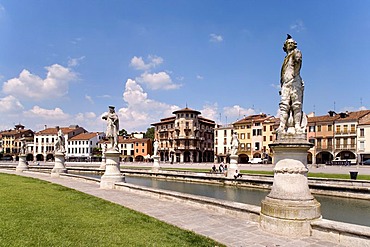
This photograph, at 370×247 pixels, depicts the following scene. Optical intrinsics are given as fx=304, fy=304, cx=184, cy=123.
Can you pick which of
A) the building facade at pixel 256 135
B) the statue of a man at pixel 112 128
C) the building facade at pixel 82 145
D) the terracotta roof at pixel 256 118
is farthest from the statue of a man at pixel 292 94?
the building facade at pixel 82 145

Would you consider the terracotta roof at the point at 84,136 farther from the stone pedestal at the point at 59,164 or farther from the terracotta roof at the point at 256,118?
the stone pedestal at the point at 59,164

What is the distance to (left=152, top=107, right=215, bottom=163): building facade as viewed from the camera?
92.4 meters

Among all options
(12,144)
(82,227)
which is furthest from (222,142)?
(82,227)

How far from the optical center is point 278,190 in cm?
741

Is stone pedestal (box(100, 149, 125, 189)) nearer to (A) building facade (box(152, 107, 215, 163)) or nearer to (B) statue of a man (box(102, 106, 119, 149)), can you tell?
(B) statue of a man (box(102, 106, 119, 149))

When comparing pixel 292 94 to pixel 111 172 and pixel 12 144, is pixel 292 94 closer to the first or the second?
pixel 111 172

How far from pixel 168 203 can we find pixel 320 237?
6022 mm

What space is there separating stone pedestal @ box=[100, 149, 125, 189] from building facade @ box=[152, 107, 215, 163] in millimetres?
74173

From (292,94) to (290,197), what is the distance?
2539mm

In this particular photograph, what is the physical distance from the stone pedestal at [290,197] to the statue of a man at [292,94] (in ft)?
1.83

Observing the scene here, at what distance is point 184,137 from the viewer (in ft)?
299

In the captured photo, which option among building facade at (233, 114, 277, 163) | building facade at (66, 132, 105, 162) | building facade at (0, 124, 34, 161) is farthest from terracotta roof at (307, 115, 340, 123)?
building facade at (0, 124, 34, 161)

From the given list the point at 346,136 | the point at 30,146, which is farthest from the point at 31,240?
the point at 30,146

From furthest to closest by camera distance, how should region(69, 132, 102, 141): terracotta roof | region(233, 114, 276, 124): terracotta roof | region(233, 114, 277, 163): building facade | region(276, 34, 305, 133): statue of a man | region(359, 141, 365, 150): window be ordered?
1. region(69, 132, 102, 141): terracotta roof
2. region(233, 114, 276, 124): terracotta roof
3. region(233, 114, 277, 163): building facade
4. region(359, 141, 365, 150): window
5. region(276, 34, 305, 133): statue of a man
